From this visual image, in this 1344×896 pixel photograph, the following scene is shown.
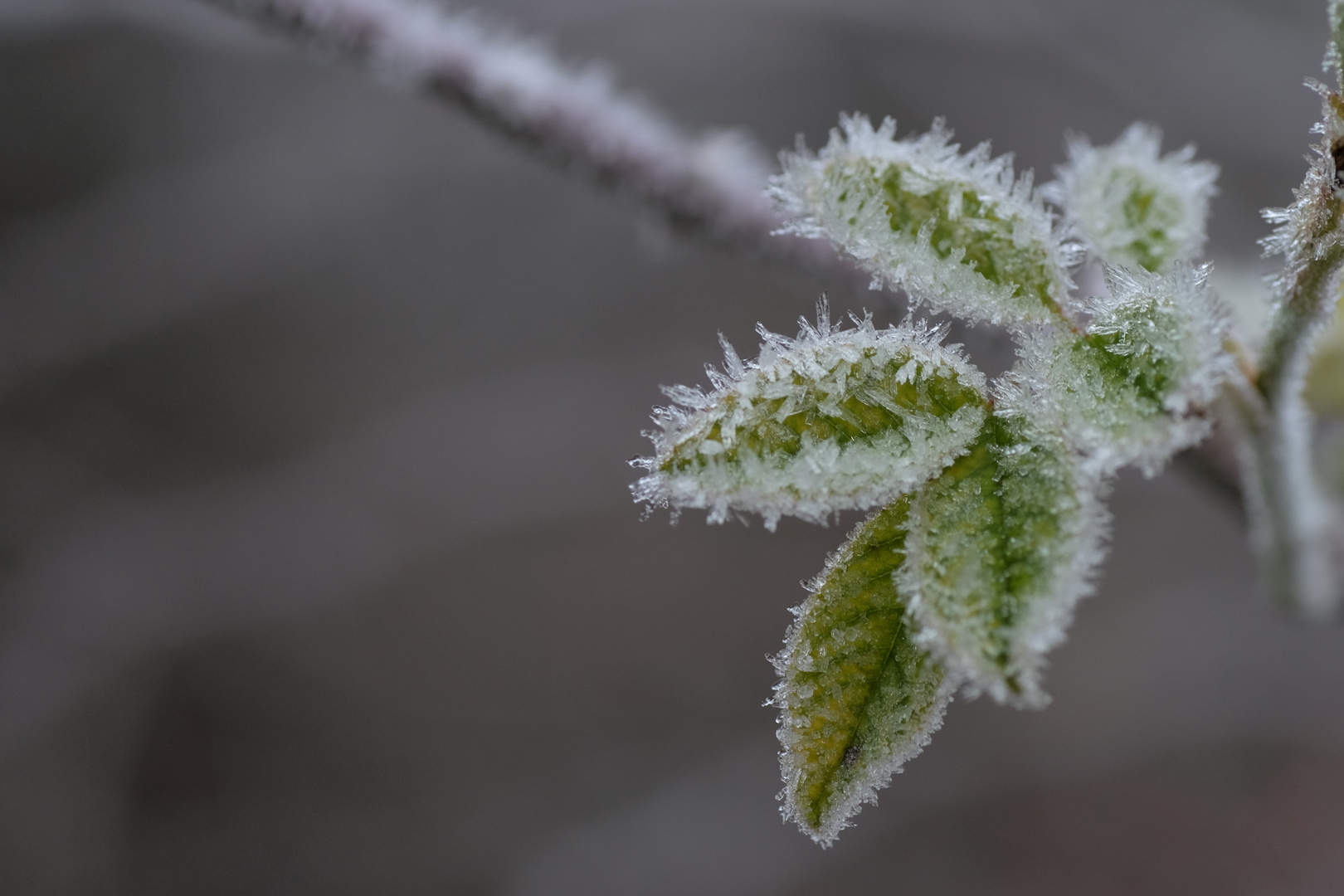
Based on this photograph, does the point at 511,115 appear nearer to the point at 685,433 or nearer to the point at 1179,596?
the point at 685,433

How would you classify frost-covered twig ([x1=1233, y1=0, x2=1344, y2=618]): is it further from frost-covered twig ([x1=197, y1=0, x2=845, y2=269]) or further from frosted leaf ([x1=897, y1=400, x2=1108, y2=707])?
frost-covered twig ([x1=197, y1=0, x2=845, y2=269])

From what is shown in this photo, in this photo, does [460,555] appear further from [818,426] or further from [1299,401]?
A: [818,426]

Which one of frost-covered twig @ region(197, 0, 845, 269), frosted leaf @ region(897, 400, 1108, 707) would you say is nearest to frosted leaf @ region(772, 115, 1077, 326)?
frosted leaf @ region(897, 400, 1108, 707)

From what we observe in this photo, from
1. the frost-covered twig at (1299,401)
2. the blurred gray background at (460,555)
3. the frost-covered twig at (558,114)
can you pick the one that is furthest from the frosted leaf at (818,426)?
the blurred gray background at (460,555)

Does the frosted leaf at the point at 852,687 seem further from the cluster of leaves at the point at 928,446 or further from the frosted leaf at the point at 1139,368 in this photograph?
the frosted leaf at the point at 1139,368

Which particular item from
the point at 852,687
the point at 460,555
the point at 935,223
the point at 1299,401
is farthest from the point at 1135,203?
the point at 460,555

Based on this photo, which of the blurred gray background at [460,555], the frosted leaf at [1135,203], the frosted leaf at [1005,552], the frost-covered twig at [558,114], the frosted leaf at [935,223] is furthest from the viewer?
the blurred gray background at [460,555]
